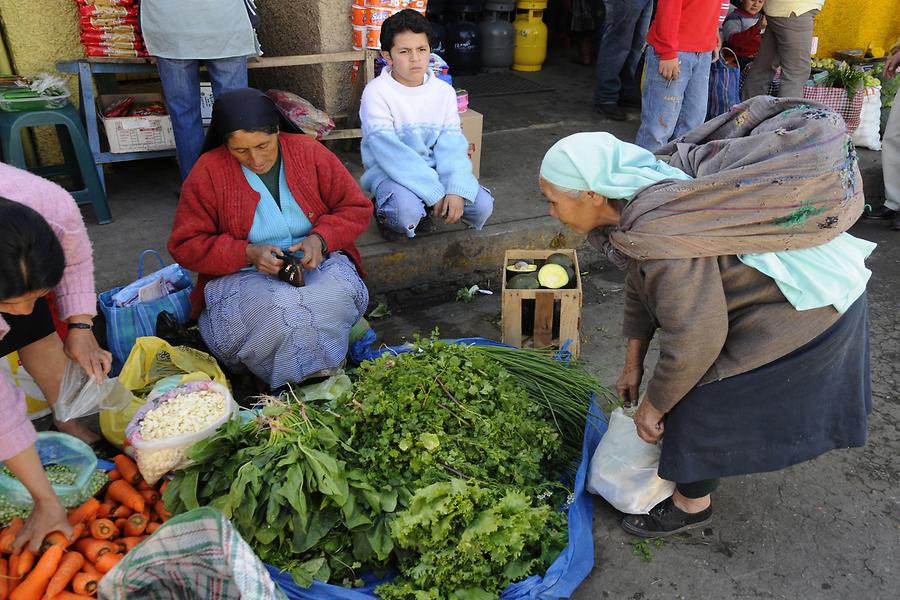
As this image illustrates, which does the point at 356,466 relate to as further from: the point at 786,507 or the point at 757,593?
the point at 786,507

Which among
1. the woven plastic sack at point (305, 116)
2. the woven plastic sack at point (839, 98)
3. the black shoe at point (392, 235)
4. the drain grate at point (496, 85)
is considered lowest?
the black shoe at point (392, 235)

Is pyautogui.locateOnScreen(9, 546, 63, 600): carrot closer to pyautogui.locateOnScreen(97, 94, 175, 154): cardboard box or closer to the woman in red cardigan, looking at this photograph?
the woman in red cardigan

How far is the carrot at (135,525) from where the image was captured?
2309mm

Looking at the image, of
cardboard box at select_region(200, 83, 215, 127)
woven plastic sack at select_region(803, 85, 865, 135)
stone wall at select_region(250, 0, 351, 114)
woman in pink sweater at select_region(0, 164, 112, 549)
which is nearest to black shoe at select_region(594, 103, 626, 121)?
woven plastic sack at select_region(803, 85, 865, 135)

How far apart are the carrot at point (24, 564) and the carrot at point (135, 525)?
28cm

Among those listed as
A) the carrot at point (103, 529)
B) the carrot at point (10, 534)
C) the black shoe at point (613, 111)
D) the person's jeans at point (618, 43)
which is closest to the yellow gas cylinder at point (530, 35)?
the person's jeans at point (618, 43)

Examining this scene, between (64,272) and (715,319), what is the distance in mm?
1916

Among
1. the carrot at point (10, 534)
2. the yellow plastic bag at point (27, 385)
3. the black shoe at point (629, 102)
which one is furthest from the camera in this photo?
the black shoe at point (629, 102)

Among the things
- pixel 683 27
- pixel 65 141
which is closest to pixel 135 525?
pixel 65 141

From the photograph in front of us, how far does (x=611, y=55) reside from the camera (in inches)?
240

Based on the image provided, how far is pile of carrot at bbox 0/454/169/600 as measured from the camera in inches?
80.9

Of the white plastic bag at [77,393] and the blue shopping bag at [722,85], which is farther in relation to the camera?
the blue shopping bag at [722,85]

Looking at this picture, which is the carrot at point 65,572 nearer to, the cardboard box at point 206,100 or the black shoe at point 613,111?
the cardboard box at point 206,100

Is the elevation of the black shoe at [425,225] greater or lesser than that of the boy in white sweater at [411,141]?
lesser
